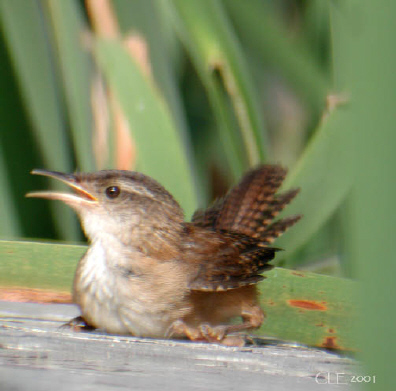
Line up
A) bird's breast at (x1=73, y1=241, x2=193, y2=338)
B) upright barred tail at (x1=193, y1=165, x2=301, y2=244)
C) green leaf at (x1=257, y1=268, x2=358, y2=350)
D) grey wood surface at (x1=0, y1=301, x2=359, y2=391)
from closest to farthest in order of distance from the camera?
grey wood surface at (x1=0, y1=301, x2=359, y2=391), green leaf at (x1=257, y1=268, x2=358, y2=350), bird's breast at (x1=73, y1=241, x2=193, y2=338), upright barred tail at (x1=193, y1=165, x2=301, y2=244)

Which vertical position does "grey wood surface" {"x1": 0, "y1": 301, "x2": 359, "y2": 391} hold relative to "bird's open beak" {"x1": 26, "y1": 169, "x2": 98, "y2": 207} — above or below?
below

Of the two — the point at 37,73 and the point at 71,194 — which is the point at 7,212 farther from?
the point at 37,73

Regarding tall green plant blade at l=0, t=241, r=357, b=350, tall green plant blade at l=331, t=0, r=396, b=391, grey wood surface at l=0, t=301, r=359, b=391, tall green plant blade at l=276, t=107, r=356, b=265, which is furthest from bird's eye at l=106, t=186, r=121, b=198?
tall green plant blade at l=331, t=0, r=396, b=391

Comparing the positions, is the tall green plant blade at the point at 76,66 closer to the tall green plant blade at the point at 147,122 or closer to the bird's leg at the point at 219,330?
the tall green plant blade at the point at 147,122

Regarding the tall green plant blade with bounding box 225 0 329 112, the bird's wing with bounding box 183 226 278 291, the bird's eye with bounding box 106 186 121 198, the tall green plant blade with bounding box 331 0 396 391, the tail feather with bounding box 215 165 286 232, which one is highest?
the tall green plant blade with bounding box 225 0 329 112

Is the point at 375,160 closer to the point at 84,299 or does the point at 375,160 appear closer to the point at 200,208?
the point at 84,299

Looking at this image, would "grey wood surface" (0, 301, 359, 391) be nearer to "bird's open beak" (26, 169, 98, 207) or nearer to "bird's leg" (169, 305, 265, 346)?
"bird's leg" (169, 305, 265, 346)

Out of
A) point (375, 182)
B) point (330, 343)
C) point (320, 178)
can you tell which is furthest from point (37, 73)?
point (375, 182)
